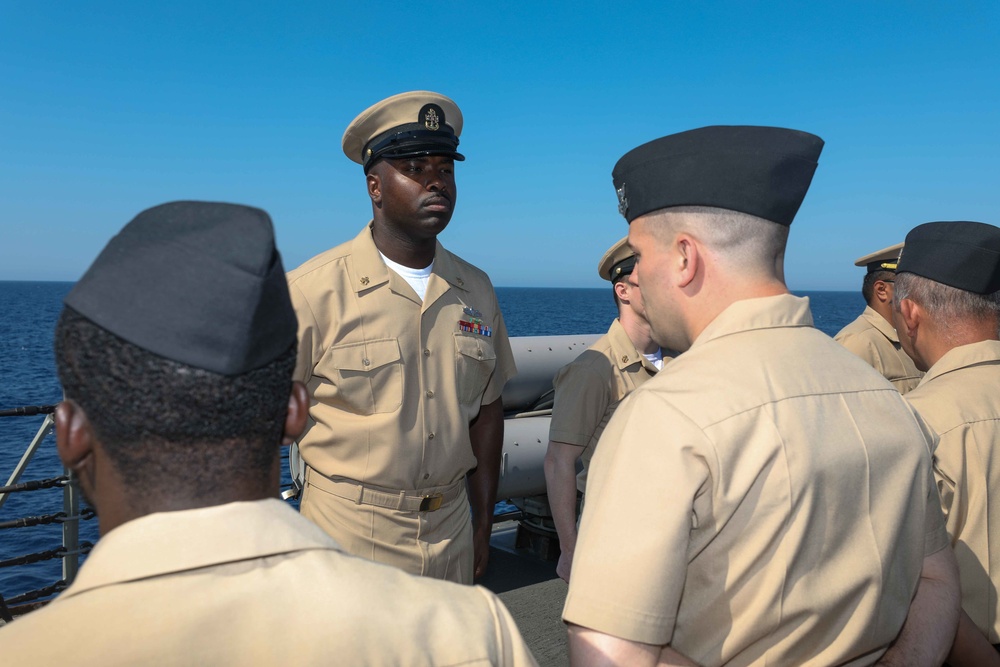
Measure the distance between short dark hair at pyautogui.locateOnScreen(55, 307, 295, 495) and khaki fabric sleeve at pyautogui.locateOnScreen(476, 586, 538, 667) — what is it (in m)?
0.35

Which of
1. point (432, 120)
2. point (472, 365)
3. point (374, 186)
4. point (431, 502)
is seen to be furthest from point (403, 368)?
point (432, 120)

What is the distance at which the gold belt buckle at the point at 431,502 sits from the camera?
270 centimetres

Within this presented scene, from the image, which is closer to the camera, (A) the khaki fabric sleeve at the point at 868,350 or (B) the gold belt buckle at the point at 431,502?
(B) the gold belt buckle at the point at 431,502

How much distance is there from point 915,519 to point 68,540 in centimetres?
356

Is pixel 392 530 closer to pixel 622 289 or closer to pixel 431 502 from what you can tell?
pixel 431 502

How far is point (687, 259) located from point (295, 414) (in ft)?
2.63

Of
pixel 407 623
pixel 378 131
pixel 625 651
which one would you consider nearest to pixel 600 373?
pixel 378 131

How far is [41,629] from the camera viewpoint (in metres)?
0.85

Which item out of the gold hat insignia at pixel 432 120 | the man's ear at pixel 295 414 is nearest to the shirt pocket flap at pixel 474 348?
the gold hat insignia at pixel 432 120

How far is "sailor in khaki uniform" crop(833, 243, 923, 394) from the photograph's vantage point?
4547 millimetres

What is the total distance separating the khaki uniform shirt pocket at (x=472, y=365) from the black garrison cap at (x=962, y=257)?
1429 mm

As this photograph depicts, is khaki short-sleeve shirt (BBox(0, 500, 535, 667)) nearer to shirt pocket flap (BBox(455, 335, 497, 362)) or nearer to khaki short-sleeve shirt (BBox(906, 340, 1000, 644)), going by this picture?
khaki short-sleeve shirt (BBox(906, 340, 1000, 644))

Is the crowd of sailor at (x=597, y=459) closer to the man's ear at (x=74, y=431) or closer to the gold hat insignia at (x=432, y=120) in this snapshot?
the man's ear at (x=74, y=431)

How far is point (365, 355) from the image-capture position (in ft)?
8.82
